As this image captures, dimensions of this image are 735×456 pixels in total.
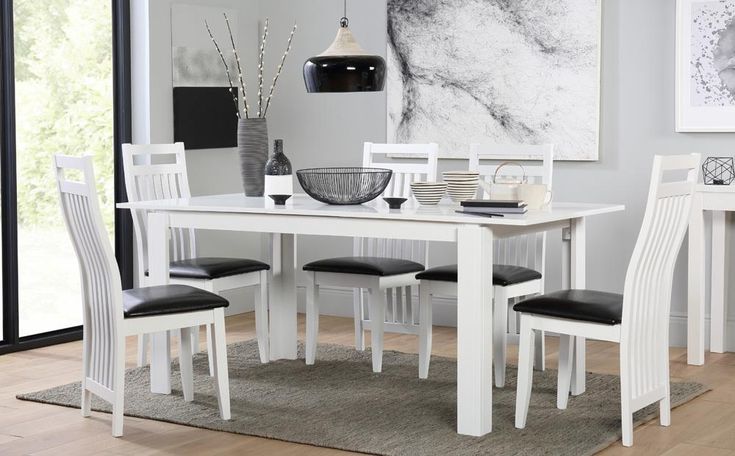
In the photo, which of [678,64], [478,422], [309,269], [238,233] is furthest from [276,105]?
[478,422]

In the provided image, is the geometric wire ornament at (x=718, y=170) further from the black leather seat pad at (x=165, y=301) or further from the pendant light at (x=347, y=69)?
the black leather seat pad at (x=165, y=301)

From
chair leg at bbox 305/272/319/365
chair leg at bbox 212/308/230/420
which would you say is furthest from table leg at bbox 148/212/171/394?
chair leg at bbox 305/272/319/365

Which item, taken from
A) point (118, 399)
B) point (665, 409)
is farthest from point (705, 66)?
point (118, 399)

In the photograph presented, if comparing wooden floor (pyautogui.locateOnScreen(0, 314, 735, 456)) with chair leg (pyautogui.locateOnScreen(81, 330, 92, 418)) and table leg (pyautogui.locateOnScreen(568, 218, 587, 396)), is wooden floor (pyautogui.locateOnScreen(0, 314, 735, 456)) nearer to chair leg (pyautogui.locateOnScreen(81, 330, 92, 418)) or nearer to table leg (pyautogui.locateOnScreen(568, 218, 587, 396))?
chair leg (pyautogui.locateOnScreen(81, 330, 92, 418))

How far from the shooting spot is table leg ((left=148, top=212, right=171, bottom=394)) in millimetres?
4250

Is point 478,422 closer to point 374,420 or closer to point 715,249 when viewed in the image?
point 374,420

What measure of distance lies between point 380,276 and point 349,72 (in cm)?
115

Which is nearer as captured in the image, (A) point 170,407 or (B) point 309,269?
(A) point 170,407

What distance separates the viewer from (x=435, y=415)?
3961 millimetres

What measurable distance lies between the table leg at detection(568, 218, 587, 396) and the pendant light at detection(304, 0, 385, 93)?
3.14ft

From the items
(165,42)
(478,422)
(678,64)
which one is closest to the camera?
(478,422)

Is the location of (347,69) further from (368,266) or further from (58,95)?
(58,95)

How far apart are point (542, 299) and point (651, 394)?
1.59ft

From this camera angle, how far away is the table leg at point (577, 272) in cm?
416
